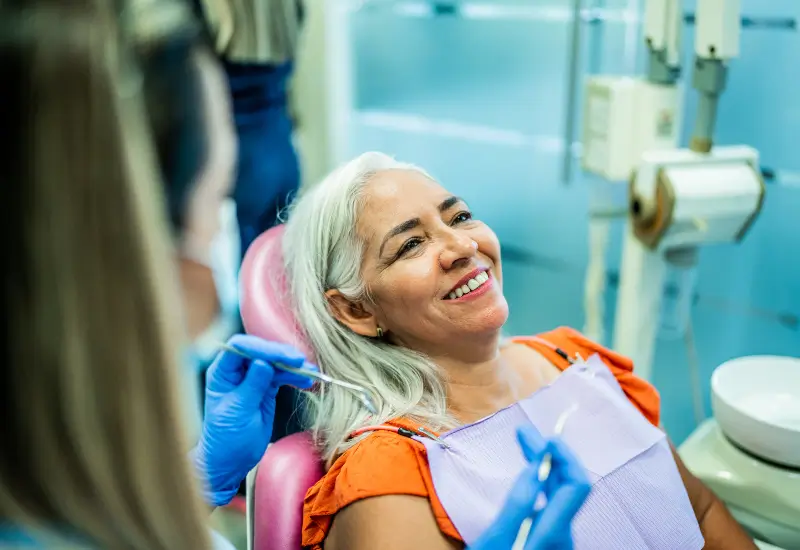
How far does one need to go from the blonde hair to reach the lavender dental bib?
2.11 feet

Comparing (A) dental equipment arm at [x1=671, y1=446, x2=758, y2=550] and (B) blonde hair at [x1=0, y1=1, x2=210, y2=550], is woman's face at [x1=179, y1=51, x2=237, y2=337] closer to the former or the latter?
(B) blonde hair at [x1=0, y1=1, x2=210, y2=550]

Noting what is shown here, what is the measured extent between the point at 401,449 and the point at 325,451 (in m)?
0.16

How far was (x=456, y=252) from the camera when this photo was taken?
125 cm

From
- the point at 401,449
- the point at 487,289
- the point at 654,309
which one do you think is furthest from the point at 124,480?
the point at 654,309

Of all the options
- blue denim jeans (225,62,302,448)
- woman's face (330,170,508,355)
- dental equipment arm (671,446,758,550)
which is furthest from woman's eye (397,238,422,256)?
blue denim jeans (225,62,302,448)

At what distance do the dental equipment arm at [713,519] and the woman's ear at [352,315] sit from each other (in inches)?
23.6

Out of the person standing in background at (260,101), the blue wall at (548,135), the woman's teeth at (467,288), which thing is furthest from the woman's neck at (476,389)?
the person standing in background at (260,101)

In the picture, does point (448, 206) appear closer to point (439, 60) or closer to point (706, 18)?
point (706, 18)

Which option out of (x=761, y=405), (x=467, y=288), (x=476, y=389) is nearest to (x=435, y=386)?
(x=476, y=389)

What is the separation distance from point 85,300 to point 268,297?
0.86 m

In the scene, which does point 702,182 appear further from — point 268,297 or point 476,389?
point 268,297

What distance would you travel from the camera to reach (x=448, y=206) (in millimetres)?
1331

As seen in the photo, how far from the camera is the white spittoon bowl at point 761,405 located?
1367 mm

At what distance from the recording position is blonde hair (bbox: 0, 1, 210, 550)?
1.42 feet
